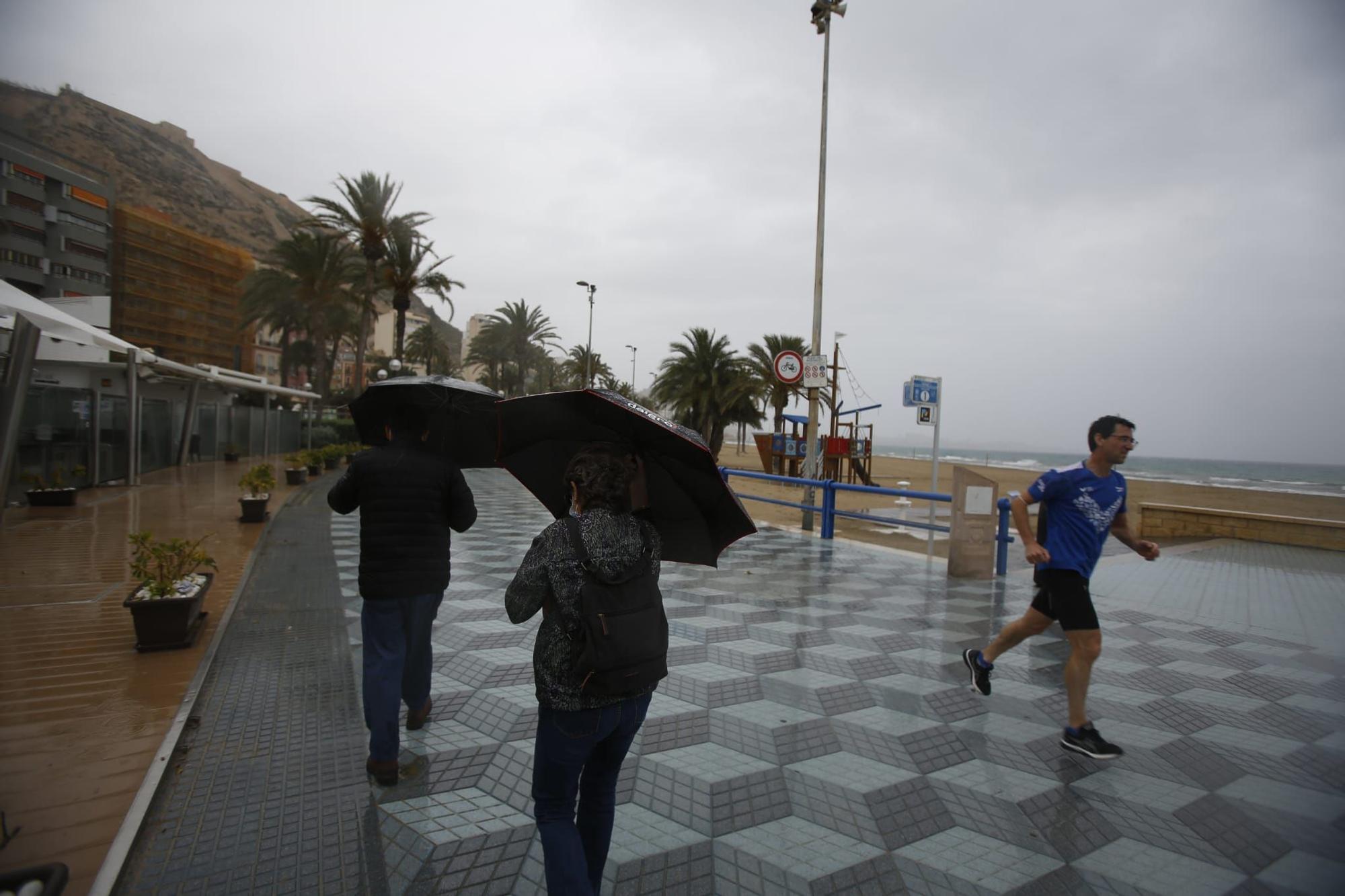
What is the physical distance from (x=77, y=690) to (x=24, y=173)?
2.88 meters

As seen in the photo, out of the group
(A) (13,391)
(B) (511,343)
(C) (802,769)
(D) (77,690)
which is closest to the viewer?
(A) (13,391)

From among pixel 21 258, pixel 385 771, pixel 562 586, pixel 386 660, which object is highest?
pixel 21 258

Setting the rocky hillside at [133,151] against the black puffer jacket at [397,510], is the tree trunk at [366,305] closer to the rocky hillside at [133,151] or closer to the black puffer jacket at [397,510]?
the rocky hillside at [133,151]

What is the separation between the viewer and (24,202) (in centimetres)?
301

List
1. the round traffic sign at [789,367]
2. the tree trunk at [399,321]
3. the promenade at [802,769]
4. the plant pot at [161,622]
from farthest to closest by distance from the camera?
1. the tree trunk at [399,321]
2. the round traffic sign at [789,367]
3. the plant pot at [161,622]
4. the promenade at [802,769]

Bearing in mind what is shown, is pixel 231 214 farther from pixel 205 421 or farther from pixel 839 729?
pixel 839 729

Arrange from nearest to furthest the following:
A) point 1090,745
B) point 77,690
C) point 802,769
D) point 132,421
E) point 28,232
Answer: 1. point 802,769
2. point 1090,745
3. point 28,232
4. point 77,690
5. point 132,421

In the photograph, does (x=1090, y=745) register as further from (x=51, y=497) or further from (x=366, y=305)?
(x=366, y=305)

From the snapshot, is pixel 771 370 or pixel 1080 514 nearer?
pixel 1080 514

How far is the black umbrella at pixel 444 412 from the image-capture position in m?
2.96

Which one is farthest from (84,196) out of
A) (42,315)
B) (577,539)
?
(577,539)

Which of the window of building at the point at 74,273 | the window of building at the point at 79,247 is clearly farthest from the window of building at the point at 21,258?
the window of building at the point at 79,247

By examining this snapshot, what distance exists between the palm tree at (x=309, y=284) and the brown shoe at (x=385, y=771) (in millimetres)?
30055

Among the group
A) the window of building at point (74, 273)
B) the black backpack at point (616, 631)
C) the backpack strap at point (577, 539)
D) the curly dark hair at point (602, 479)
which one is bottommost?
the black backpack at point (616, 631)
